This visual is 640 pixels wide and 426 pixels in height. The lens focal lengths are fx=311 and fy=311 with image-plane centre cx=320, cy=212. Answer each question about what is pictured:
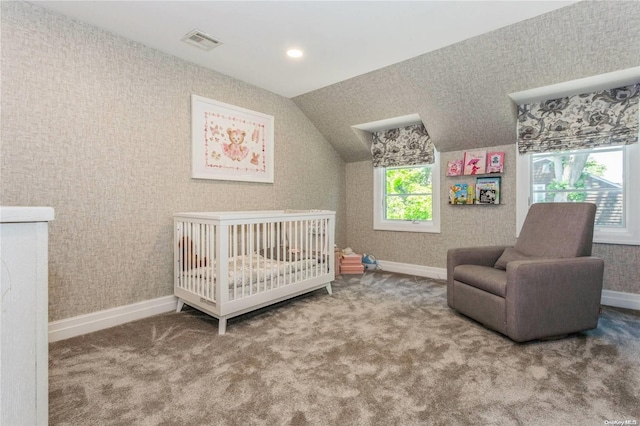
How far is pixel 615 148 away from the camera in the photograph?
2723mm

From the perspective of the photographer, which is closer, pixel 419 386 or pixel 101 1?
pixel 419 386

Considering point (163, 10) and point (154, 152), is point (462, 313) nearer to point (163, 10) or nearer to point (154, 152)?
point (154, 152)

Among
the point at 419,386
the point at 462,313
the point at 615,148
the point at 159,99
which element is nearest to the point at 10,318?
the point at 419,386

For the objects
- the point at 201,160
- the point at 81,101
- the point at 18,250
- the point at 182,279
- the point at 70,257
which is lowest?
the point at 182,279

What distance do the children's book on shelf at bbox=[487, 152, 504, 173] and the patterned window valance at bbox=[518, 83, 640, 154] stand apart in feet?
0.62

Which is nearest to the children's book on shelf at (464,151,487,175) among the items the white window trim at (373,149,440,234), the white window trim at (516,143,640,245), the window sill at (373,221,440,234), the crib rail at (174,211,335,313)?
the white window trim at (373,149,440,234)

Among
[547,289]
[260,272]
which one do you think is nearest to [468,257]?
[547,289]

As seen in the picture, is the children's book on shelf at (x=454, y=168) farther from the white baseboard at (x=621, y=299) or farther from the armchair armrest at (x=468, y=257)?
the white baseboard at (x=621, y=299)

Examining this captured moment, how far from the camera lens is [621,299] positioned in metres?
2.66

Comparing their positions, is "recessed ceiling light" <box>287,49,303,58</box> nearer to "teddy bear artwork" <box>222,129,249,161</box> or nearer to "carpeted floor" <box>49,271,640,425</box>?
"teddy bear artwork" <box>222,129,249,161</box>

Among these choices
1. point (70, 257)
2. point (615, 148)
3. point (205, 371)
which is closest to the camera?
point (205, 371)

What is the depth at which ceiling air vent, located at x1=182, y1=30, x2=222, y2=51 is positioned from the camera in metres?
2.29

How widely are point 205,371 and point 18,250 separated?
1.27 m

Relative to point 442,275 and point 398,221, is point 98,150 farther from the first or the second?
point 442,275
